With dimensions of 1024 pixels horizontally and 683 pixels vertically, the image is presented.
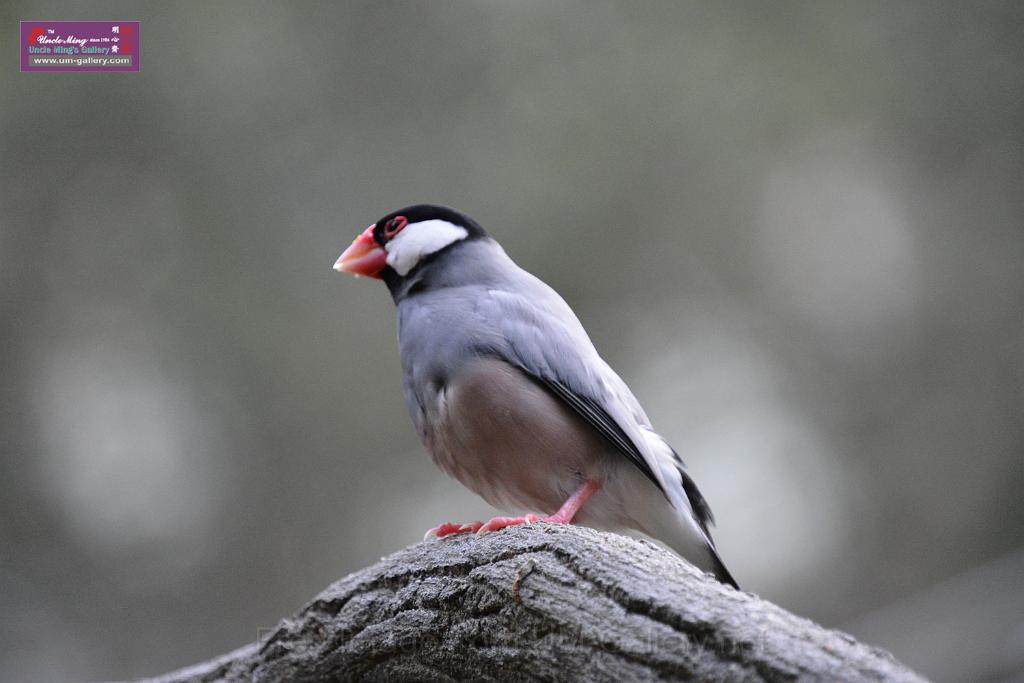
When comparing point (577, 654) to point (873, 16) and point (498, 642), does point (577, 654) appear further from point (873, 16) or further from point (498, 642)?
point (873, 16)

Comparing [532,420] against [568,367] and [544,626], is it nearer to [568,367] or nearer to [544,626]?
[568,367]

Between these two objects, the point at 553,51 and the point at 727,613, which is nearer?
the point at 727,613

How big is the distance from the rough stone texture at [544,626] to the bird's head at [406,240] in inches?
38.6

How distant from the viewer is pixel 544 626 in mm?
1835

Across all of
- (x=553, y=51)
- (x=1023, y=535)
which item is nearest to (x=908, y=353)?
(x=1023, y=535)

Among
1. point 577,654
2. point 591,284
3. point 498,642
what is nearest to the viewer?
point 577,654

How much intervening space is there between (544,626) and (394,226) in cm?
149

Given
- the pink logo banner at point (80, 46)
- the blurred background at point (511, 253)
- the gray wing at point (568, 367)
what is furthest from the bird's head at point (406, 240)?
the pink logo banner at point (80, 46)

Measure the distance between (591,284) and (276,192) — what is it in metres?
2.04

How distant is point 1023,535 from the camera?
636 centimetres

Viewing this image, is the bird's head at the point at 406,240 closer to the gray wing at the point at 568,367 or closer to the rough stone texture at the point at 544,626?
the gray wing at the point at 568,367

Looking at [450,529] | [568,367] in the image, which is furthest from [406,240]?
[450,529]

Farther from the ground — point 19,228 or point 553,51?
point 553,51

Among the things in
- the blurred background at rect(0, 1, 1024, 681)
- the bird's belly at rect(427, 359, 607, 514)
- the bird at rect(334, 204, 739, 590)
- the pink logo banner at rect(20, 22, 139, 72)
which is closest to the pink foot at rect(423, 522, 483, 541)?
the bird at rect(334, 204, 739, 590)
